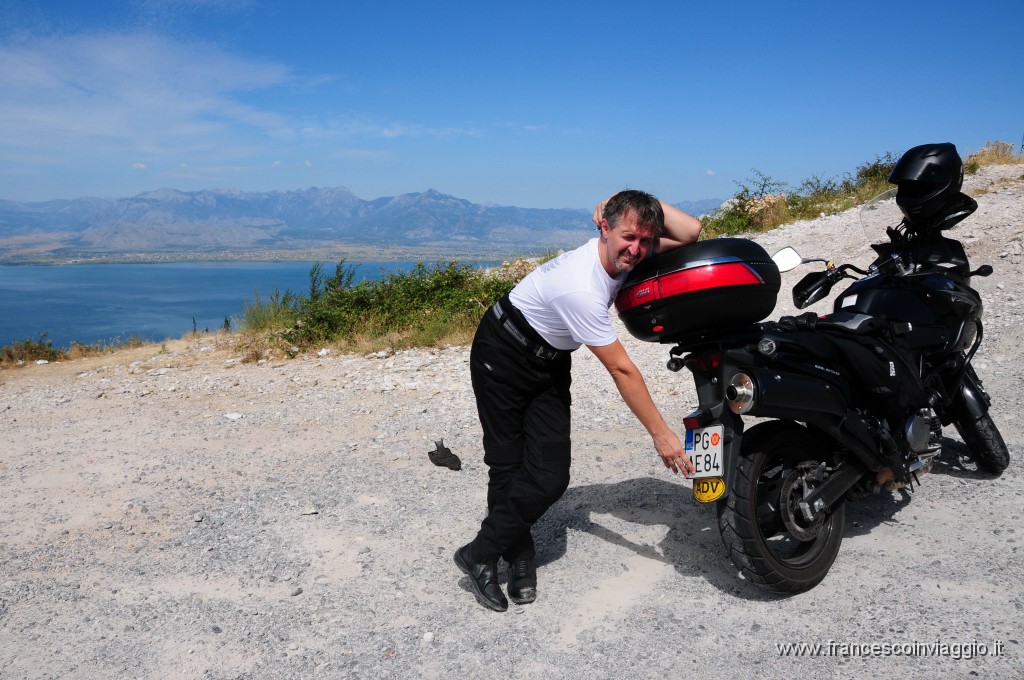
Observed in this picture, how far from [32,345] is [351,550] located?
9.73 meters

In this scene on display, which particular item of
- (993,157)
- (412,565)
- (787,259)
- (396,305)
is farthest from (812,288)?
(993,157)

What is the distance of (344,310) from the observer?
32.7ft

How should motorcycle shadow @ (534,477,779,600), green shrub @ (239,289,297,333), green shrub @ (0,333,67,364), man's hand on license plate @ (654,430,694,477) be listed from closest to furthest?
man's hand on license plate @ (654,430,694,477) → motorcycle shadow @ (534,477,779,600) → green shrub @ (239,289,297,333) → green shrub @ (0,333,67,364)

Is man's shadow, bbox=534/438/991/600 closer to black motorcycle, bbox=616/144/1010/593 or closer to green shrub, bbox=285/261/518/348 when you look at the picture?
black motorcycle, bbox=616/144/1010/593

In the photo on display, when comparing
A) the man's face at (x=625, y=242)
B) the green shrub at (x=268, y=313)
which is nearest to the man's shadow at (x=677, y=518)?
the man's face at (x=625, y=242)

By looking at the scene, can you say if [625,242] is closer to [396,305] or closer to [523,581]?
[523,581]

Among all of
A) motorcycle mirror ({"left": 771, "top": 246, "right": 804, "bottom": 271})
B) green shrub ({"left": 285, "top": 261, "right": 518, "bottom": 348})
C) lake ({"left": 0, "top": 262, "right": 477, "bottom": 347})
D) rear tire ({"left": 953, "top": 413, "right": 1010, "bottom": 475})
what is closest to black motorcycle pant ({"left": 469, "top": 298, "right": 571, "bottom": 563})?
motorcycle mirror ({"left": 771, "top": 246, "right": 804, "bottom": 271})

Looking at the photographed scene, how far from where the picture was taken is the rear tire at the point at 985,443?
4344 mm

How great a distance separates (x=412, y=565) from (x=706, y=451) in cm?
173

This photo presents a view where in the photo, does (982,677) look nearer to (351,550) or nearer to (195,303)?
(351,550)

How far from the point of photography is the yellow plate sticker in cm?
291

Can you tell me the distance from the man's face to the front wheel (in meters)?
0.97

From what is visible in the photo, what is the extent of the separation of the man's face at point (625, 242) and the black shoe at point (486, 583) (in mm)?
1579

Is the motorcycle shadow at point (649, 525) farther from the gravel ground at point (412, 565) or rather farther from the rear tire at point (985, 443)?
the rear tire at point (985, 443)
